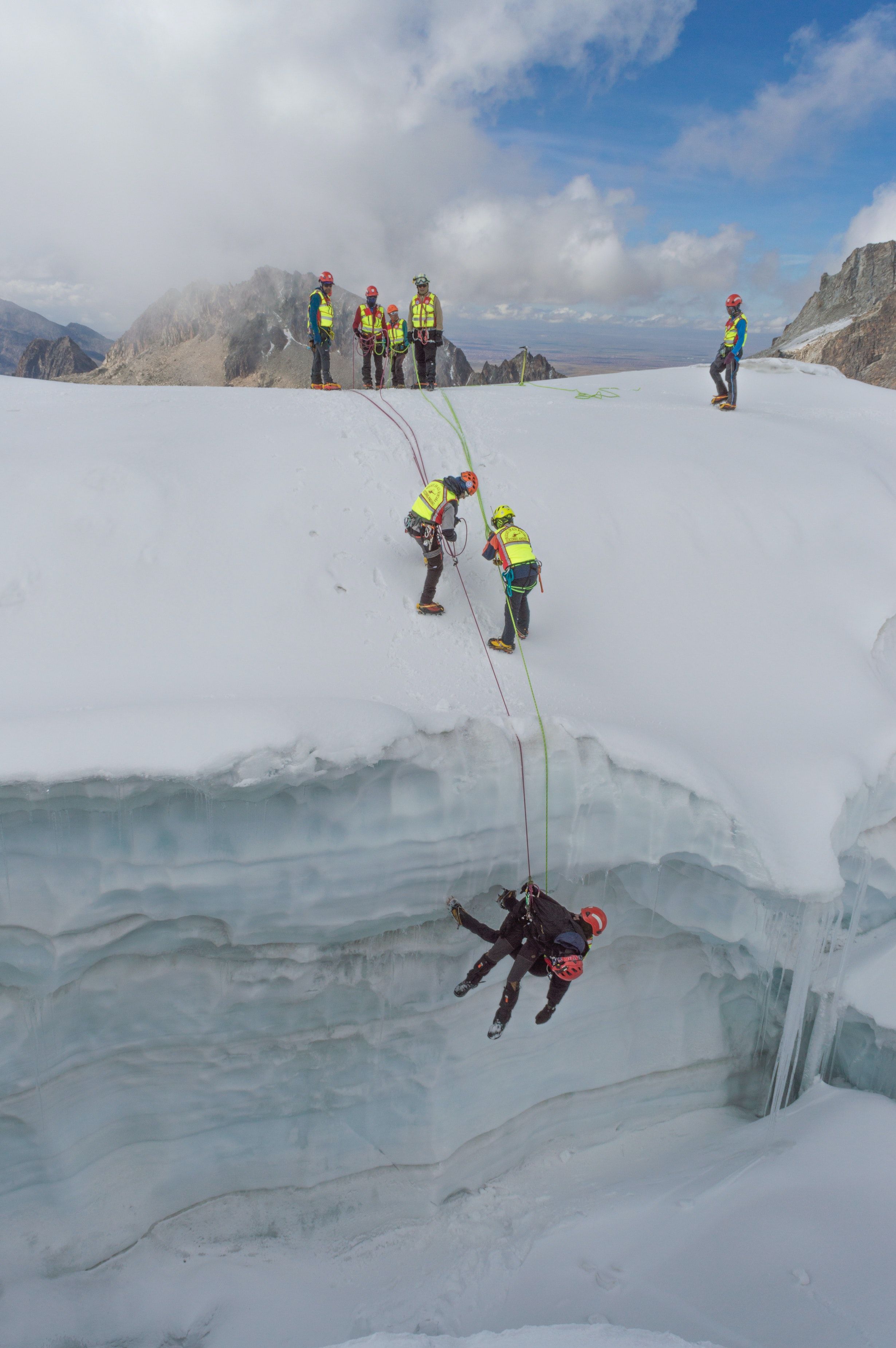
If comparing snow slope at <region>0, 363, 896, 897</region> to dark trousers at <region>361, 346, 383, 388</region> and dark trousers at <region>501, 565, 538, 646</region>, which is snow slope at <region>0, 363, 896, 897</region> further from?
dark trousers at <region>361, 346, 383, 388</region>

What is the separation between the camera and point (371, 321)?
9.88 metres

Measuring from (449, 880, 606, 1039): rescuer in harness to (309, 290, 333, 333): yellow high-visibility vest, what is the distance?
780cm

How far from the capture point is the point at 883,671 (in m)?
6.89

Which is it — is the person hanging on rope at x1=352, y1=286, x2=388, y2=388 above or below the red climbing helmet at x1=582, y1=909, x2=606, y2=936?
above

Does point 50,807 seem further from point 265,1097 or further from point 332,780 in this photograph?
point 265,1097

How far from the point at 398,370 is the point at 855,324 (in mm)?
22444

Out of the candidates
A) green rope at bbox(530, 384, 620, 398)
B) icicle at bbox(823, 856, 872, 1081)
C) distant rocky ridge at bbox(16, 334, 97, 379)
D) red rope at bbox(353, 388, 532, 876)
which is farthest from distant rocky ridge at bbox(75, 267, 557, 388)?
icicle at bbox(823, 856, 872, 1081)

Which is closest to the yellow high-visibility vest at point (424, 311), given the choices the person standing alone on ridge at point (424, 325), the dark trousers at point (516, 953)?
the person standing alone on ridge at point (424, 325)

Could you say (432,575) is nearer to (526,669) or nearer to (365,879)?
(526,669)

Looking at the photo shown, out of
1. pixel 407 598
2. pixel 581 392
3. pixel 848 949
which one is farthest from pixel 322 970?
pixel 581 392

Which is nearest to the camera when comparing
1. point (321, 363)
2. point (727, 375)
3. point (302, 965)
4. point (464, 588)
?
point (302, 965)

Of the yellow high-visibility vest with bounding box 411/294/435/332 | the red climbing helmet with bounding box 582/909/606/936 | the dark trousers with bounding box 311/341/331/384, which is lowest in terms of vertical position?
the red climbing helmet with bounding box 582/909/606/936

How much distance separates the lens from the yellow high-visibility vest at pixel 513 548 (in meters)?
5.70

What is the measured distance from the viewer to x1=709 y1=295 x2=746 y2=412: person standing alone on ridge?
32.6 feet
